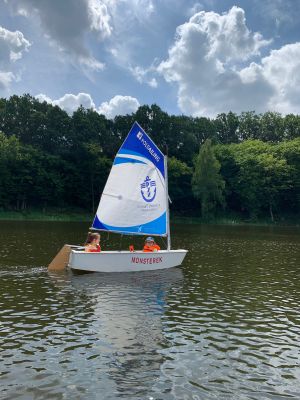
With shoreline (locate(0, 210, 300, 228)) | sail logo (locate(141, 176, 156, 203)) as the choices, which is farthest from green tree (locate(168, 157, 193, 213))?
sail logo (locate(141, 176, 156, 203))

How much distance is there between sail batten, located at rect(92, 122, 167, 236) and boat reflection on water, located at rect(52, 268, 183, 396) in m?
3.92

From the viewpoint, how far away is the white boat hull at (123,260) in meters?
25.9

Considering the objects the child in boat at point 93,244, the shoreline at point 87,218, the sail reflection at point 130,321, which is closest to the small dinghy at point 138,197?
the child in boat at point 93,244

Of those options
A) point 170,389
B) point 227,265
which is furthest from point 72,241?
point 170,389

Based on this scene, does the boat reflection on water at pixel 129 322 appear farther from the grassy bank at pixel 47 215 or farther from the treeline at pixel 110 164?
the treeline at pixel 110 164

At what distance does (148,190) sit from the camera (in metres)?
29.9

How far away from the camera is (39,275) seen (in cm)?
2506

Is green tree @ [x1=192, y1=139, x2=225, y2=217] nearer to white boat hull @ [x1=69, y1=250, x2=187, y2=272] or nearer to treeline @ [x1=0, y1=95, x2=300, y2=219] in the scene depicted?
treeline @ [x1=0, y1=95, x2=300, y2=219]

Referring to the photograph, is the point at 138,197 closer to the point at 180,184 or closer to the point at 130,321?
the point at 130,321

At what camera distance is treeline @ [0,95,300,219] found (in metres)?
98.8

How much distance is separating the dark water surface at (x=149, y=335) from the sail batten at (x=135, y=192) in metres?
4.11

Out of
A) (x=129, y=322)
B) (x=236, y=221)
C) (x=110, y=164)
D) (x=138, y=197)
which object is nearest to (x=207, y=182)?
(x=236, y=221)

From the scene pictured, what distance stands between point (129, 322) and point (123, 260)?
432 inches

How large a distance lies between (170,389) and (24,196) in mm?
91802
